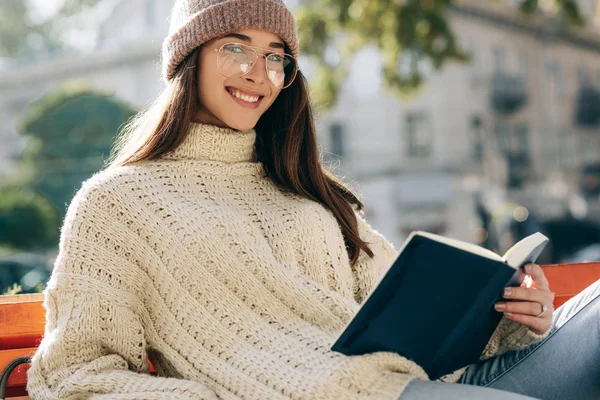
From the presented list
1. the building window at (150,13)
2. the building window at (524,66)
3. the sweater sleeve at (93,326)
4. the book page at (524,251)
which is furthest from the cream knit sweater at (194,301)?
the building window at (524,66)

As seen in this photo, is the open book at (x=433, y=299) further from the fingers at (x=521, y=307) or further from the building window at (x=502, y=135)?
the building window at (x=502, y=135)

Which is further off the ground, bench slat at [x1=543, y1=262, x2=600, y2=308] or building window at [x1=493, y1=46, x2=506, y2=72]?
bench slat at [x1=543, y1=262, x2=600, y2=308]

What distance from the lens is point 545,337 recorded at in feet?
8.92

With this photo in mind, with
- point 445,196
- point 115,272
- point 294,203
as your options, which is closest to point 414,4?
point 294,203

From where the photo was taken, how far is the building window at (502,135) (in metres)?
28.7

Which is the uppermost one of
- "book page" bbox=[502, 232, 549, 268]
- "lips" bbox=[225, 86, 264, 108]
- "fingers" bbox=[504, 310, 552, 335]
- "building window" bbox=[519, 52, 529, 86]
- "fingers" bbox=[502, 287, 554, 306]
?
"lips" bbox=[225, 86, 264, 108]

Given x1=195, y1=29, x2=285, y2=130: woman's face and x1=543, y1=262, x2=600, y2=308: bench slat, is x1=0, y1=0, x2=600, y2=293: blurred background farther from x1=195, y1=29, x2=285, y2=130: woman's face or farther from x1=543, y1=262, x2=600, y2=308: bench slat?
x1=195, y1=29, x2=285, y2=130: woman's face

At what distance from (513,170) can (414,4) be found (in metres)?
20.3

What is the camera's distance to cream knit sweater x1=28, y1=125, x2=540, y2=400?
2344mm

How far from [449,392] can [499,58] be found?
27.9 meters

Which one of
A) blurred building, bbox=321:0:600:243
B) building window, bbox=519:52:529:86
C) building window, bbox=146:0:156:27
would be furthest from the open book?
building window, bbox=519:52:529:86

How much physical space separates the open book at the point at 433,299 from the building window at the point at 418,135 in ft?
78.8

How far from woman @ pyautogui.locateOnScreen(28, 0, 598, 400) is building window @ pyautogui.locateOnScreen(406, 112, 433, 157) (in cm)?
2334

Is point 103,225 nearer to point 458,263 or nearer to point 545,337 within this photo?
point 458,263
